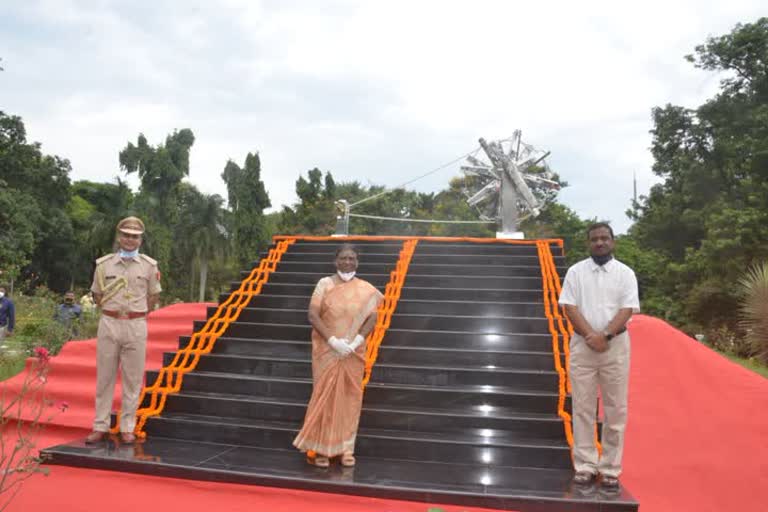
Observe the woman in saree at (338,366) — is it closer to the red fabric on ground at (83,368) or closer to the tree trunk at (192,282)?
the red fabric on ground at (83,368)

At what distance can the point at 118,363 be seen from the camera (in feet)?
15.7

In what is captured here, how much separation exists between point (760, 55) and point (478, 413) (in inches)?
863

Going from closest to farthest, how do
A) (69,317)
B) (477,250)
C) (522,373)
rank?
1. (522,373)
2. (477,250)
3. (69,317)

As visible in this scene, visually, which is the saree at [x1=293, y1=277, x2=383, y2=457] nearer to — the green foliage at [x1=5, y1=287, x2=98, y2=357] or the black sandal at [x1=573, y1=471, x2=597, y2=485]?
the black sandal at [x1=573, y1=471, x2=597, y2=485]

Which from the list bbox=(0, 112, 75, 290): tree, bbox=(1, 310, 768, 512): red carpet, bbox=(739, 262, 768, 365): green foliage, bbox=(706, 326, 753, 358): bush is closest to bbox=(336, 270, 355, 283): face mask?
bbox=(1, 310, 768, 512): red carpet

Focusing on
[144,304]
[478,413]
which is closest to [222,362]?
[144,304]

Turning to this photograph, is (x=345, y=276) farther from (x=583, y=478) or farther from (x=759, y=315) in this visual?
(x=759, y=315)

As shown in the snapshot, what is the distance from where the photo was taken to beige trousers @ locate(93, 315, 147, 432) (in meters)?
4.70

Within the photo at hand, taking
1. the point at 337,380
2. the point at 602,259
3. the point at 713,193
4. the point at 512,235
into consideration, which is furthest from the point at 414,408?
the point at 713,193

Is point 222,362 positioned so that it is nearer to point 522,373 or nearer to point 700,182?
point 522,373

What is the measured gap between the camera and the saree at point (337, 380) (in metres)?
4.28

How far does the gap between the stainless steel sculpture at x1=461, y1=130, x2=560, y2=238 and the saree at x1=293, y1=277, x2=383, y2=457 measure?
5.04 m

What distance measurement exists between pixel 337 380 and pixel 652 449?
2498 millimetres

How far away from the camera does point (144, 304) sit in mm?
4832
